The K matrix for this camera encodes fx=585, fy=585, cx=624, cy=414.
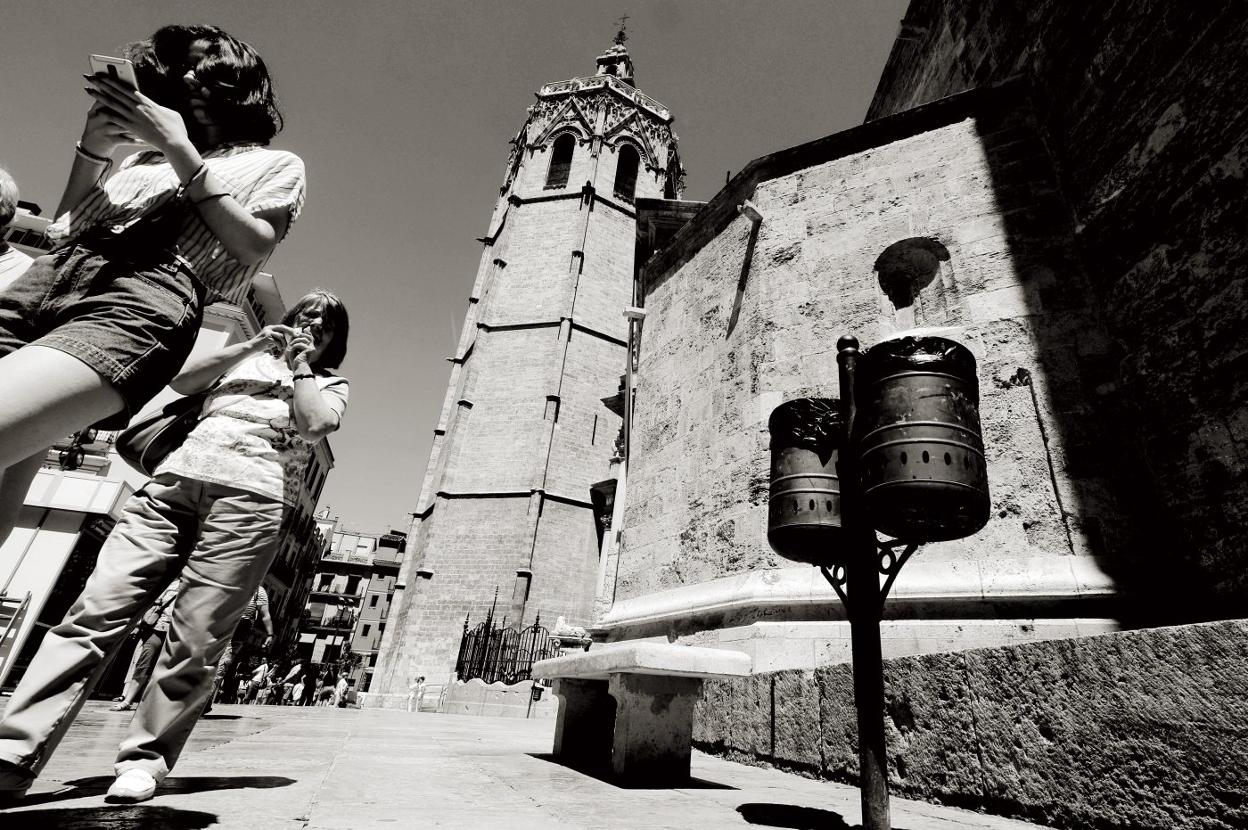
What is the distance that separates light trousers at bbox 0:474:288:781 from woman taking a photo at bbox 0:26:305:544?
31 cm

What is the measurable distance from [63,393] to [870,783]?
236 centimetres

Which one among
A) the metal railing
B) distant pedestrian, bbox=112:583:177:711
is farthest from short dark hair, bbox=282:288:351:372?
the metal railing

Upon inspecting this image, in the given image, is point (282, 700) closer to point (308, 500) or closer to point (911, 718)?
point (308, 500)

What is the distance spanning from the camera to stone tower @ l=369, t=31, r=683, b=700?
63.4 ft

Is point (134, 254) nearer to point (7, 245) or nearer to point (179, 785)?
point (7, 245)

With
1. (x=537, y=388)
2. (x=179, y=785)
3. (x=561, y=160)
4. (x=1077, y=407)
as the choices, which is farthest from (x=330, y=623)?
(x=1077, y=407)

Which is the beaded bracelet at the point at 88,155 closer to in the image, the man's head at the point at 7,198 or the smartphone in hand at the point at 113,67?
the smartphone in hand at the point at 113,67

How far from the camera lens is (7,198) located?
1.94 m

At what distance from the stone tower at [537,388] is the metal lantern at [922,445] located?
18052mm

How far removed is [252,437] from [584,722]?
103 inches

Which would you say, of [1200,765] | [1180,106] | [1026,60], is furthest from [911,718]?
[1026,60]

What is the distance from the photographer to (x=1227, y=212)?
327cm

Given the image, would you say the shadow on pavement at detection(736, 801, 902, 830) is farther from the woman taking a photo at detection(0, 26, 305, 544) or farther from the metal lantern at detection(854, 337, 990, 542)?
the woman taking a photo at detection(0, 26, 305, 544)

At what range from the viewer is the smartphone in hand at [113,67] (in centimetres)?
142
